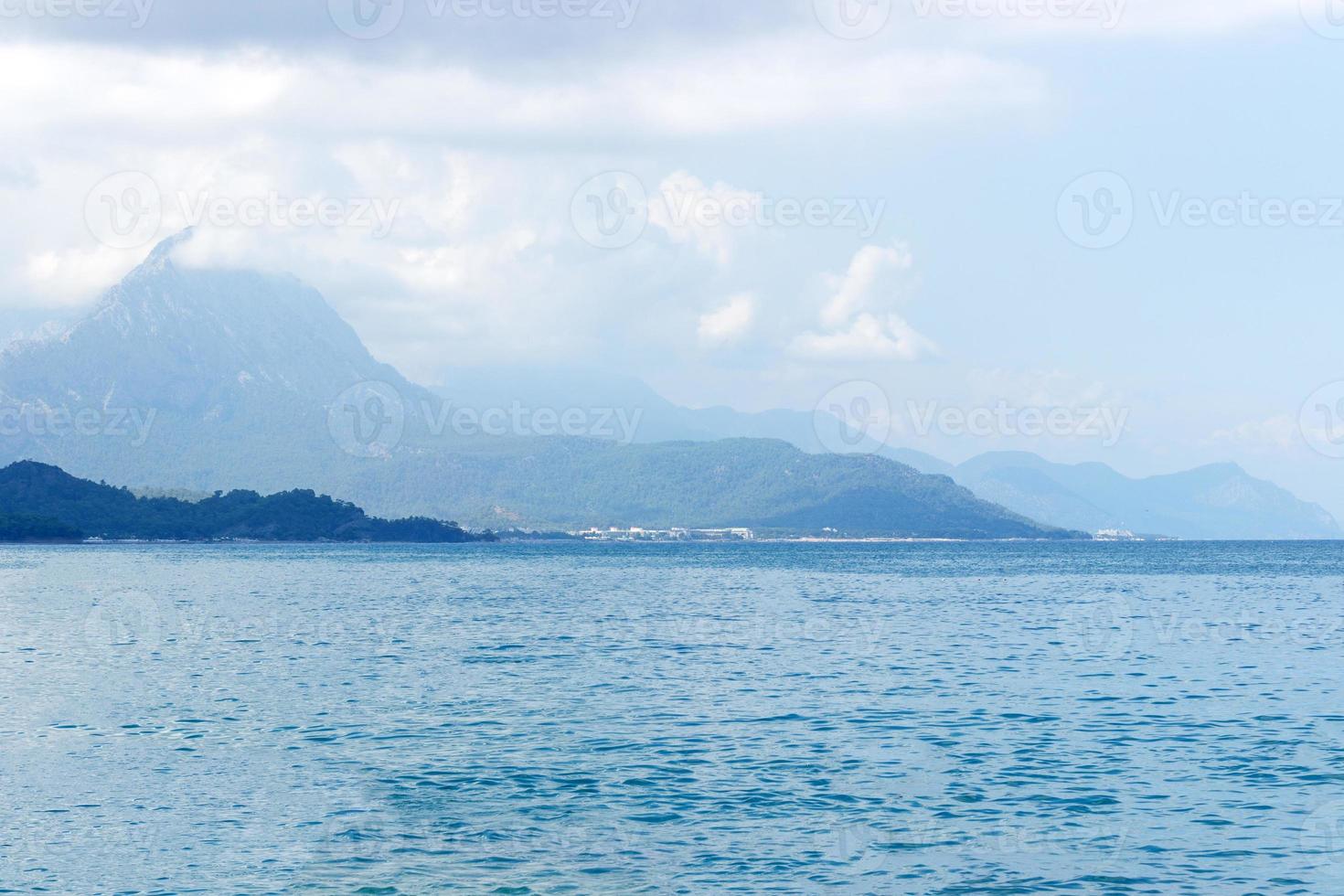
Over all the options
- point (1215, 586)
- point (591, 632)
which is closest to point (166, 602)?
point (591, 632)

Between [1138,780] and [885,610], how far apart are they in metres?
Answer: 63.8

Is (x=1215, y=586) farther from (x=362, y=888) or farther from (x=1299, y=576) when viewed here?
(x=362, y=888)

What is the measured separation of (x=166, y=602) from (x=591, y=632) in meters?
41.8

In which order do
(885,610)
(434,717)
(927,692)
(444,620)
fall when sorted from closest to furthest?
1. (434,717)
2. (927,692)
3. (444,620)
4. (885,610)

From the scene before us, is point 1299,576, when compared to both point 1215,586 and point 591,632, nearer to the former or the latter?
point 1215,586

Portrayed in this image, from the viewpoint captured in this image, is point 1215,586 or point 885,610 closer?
point 885,610

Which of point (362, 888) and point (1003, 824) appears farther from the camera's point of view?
point (1003, 824)

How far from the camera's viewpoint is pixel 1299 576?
16462 cm

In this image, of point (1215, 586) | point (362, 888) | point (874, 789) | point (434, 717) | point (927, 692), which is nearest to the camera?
point (362, 888)

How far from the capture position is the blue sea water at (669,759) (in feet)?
84.5

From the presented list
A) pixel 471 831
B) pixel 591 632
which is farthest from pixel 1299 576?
pixel 471 831

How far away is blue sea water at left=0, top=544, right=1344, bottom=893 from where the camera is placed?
25766mm

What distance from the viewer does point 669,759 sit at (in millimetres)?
35625

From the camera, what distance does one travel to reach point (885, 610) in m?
96.5
